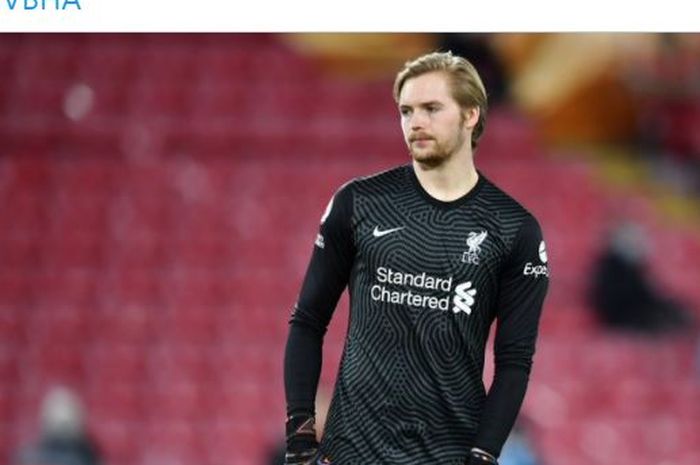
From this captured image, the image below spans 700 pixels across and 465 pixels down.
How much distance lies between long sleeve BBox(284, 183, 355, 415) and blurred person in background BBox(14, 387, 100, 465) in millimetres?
4392

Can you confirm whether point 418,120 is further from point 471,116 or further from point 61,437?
point 61,437

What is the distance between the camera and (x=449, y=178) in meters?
3.50

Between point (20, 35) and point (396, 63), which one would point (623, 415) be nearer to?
point (396, 63)

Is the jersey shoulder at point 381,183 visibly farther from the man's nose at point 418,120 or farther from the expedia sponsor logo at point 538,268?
the expedia sponsor logo at point 538,268

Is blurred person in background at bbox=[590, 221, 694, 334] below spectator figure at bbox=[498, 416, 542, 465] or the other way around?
the other way around

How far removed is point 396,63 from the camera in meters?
8.27

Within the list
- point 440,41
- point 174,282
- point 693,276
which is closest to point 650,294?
point 693,276

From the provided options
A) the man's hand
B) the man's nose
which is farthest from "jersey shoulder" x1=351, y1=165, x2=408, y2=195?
the man's hand

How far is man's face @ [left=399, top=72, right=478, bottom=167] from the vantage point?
134 inches

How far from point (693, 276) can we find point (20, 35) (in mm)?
3953

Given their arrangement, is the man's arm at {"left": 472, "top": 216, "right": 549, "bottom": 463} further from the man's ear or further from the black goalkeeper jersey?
the man's ear

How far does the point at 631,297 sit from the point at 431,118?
4.65 m

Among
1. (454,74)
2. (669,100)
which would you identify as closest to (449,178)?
(454,74)
